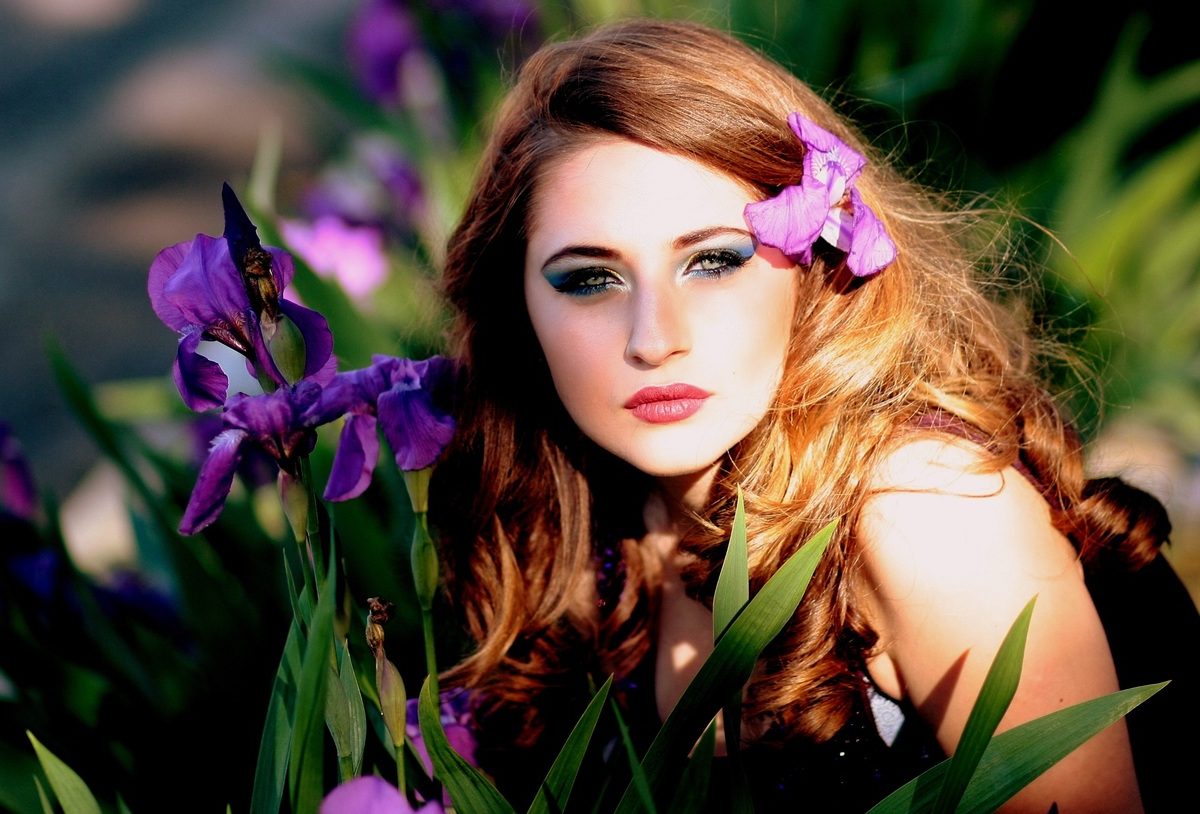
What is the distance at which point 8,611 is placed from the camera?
1.21 meters

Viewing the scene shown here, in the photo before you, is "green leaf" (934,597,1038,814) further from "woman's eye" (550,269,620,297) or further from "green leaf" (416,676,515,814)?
"woman's eye" (550,269,620,297)

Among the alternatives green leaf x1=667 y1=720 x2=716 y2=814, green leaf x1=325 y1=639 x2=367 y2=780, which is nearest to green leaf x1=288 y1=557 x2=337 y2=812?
green leaf x1=325 y1=639 x2=367 y2=780

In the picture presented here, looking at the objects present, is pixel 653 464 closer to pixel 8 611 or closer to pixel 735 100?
pixel 735 100

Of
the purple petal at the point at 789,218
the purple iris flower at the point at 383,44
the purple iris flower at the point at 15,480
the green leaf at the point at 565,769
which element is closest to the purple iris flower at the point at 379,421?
the green leaf at the point at 565,769

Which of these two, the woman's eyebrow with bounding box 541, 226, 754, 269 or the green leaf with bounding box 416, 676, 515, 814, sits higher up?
the woman's eyebrow with bounding box 541, 226, 754, 269

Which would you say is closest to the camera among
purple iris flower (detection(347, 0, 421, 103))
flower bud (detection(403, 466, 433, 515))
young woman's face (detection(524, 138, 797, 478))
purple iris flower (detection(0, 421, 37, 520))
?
flower bud (detection(403, 466, 433, 515))

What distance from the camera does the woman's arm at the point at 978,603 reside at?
89 cm

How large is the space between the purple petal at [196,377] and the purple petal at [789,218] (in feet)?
1.53

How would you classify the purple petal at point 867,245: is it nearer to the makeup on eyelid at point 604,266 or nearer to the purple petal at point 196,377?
the makeup on eyelid at point 604,266

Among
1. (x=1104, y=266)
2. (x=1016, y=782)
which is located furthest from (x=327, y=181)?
(x=1016, y=782)

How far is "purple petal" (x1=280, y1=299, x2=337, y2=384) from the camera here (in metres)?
0.73

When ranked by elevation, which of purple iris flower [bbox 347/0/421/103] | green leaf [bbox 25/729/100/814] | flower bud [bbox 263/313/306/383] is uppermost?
purple iris flower [bbox 347/0/421/103]

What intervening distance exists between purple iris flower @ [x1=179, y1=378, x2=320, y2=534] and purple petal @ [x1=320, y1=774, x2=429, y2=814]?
0.21m

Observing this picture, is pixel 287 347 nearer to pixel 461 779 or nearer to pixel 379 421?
pixel 379 421
